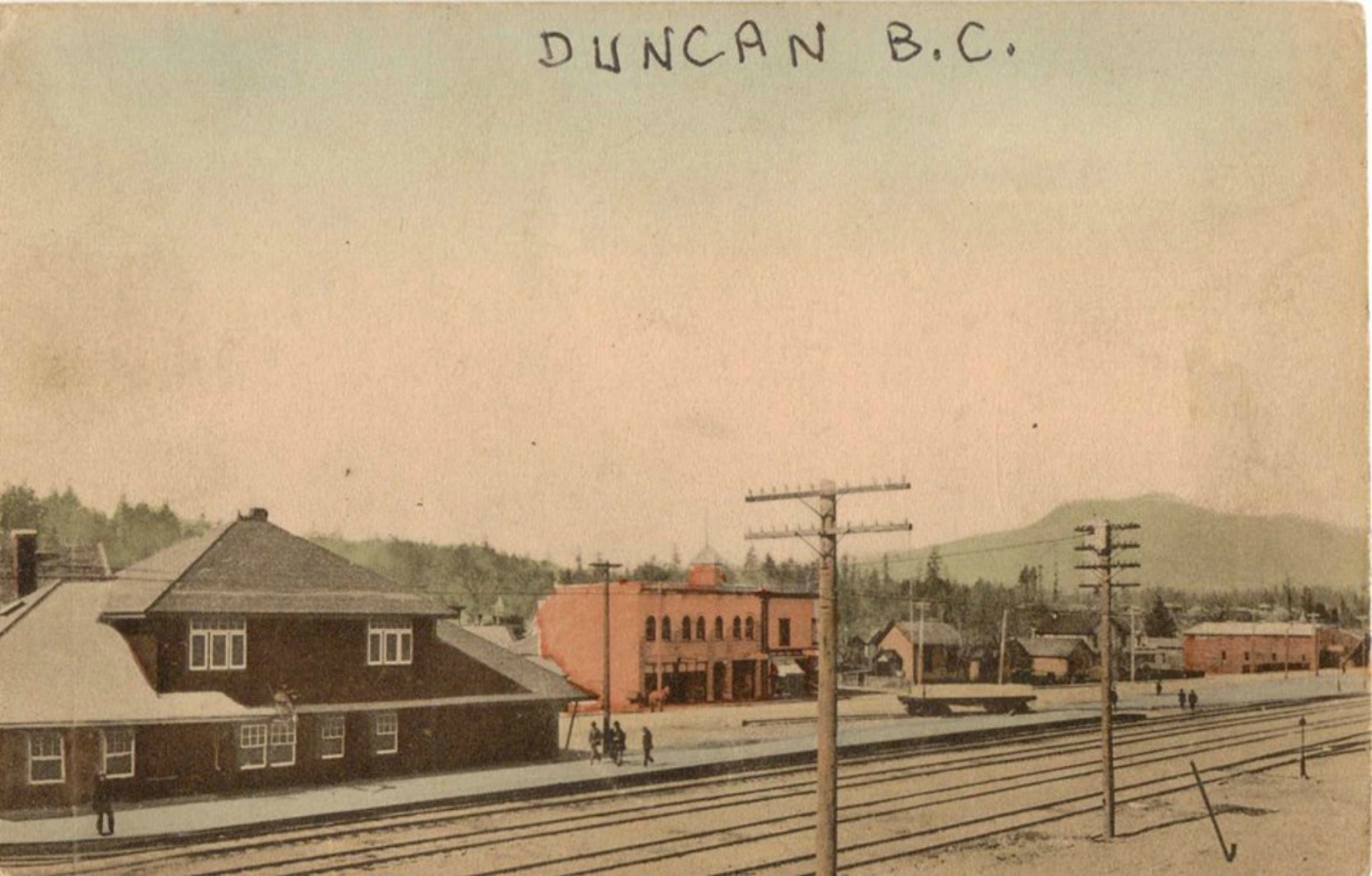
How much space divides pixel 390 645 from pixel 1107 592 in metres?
9.07

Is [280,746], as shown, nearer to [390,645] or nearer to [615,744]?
[390,645]

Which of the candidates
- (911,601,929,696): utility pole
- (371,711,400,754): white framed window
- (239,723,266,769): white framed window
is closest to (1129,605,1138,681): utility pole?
(911,601,929,696): utility pole

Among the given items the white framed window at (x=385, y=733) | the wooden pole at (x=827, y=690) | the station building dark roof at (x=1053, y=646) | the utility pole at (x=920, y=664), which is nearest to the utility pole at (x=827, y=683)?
the wooden pole at (x=827, y=690)

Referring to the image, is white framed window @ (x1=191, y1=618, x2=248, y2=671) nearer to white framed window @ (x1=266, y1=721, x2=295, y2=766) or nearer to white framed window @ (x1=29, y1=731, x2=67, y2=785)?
white framed window @ (x1=266, y1=721, x2=295, y2=766)

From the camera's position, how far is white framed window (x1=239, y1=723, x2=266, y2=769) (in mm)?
15148

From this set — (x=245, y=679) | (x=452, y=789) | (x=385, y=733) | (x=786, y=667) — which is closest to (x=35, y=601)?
(x=245, y=679)

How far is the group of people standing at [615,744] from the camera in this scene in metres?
16.6

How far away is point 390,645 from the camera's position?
1485 cm

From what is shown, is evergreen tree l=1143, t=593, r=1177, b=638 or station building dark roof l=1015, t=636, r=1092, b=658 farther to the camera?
station building dark roof l=1015, t=636, r=1092, b=658

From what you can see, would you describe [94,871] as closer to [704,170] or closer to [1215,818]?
[704,170]

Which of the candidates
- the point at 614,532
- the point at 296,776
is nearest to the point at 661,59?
the point at 614,532

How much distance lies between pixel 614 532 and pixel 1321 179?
8.73 metres

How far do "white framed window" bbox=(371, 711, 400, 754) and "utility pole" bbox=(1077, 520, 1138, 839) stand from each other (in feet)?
27.5

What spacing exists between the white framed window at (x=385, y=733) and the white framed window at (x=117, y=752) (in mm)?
2631
